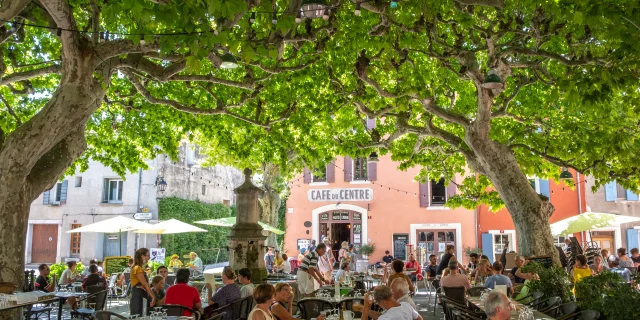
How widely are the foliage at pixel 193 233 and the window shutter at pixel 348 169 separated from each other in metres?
7.02

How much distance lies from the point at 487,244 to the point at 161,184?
1563cm

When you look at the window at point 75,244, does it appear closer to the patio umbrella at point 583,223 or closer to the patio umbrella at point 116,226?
the patio umbrella at point 116,226

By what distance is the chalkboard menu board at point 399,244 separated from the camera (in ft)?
88.9

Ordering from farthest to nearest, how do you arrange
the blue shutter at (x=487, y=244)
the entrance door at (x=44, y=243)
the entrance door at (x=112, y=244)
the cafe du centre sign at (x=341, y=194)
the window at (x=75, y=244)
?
the entrance door at (x=44, y=243) < the window at (x=75, y=244) < the cafe du centre sign at (x=341, y=194) < the entrance door at (x=112, y=244) < the blue shutter at (x=487, y=244)

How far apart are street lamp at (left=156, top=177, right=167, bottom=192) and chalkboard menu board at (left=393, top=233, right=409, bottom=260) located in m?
11.3

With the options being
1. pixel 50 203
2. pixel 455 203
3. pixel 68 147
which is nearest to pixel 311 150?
pixel 455 203

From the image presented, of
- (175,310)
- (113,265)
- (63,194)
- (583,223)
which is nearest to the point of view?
(175,310)

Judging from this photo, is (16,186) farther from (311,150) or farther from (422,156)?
(422,156)

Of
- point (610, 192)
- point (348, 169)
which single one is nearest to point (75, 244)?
point (348, 169)

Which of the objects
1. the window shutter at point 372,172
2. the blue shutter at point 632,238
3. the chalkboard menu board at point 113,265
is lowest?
the chalkboard menu board at point 113,265

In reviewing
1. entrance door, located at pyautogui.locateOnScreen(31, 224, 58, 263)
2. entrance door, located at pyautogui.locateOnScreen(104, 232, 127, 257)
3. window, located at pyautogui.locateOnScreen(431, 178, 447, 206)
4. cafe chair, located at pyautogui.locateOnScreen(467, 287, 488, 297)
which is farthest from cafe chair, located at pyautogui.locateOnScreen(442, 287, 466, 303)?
entrance door, located at pyautogui.locateOnScreen(31, 224, 58, 263)

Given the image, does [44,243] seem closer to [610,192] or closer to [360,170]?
[360,170]

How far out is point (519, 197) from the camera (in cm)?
1327

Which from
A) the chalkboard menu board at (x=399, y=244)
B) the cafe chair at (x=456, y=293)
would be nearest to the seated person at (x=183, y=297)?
the cafe chair at (x=456, y=293)
